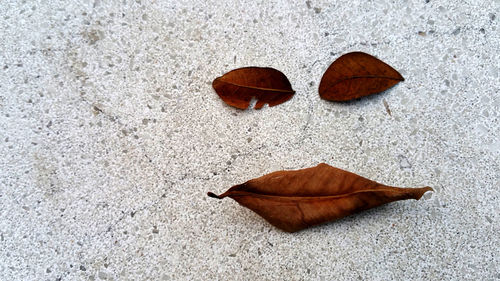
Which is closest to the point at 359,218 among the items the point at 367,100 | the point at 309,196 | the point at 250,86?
the point at 309,196

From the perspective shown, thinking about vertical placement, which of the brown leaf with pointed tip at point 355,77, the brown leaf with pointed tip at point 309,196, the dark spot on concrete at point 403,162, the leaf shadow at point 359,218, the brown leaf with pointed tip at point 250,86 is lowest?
the leaf shadow at point 359,218

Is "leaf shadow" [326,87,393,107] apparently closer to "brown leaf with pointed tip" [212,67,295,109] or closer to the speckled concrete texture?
the speckled concrete texture

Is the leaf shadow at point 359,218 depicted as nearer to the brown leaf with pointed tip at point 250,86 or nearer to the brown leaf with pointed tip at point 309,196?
the brown leaf with pointed tip at point 309,196

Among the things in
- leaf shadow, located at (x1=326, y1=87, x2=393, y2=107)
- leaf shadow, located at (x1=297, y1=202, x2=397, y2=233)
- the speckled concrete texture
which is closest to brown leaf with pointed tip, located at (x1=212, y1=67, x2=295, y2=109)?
the speckled concrete texture

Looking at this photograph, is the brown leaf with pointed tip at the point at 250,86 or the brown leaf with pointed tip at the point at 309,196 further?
the brown leaf with pointed tip at the point at 250,86

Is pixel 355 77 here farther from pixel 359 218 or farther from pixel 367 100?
pixel 359 218

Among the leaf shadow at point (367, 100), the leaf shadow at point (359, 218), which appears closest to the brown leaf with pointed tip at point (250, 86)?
the leaf shadow at point (367, 100)
